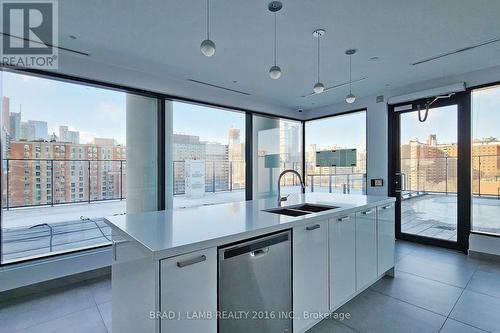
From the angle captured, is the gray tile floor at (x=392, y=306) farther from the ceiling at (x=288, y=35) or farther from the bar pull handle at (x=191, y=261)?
the ceiling at (x=288, y=35)

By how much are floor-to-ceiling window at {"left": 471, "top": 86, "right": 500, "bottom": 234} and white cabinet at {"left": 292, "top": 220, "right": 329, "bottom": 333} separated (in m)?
3.27

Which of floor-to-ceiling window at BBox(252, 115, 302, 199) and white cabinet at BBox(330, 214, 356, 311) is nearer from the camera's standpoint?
white cabinet at BBox(330, 214, 356, 311)

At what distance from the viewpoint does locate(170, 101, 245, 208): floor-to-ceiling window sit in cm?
406

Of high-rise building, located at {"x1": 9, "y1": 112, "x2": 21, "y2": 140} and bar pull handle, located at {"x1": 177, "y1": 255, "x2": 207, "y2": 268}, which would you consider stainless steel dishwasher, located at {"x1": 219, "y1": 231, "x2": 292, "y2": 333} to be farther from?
high-rise building, located at {"x1": 9, "y1": 112, "x2": 21, "y2": 140}

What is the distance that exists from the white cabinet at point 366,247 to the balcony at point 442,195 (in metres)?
2.37

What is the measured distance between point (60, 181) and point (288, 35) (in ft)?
11.5

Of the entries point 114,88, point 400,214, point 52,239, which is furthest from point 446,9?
point 52,239

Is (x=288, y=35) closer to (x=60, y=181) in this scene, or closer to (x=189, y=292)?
(x=189, y=292)

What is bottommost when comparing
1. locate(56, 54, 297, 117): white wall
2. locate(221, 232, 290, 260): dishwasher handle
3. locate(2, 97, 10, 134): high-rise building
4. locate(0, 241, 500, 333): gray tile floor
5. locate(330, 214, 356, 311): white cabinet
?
locate(0, 241, 500, 333): gray tile floor

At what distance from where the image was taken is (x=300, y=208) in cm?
244

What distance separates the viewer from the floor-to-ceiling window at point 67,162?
2773mm

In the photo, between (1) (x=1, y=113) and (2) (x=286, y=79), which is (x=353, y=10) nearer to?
(2) (x=286, y=79)

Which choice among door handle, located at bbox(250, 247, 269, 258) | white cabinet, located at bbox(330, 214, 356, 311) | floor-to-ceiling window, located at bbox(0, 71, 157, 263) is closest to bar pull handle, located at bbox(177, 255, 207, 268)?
door handle, located at bbox(250, 247, 269, 258)

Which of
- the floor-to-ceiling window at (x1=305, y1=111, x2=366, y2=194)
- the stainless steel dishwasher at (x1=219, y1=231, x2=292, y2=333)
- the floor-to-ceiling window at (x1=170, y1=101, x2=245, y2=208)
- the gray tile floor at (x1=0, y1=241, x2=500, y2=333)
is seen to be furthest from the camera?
the floor-to-ceiling window at (x1=305, y1=111, x2=366, y2=194)
